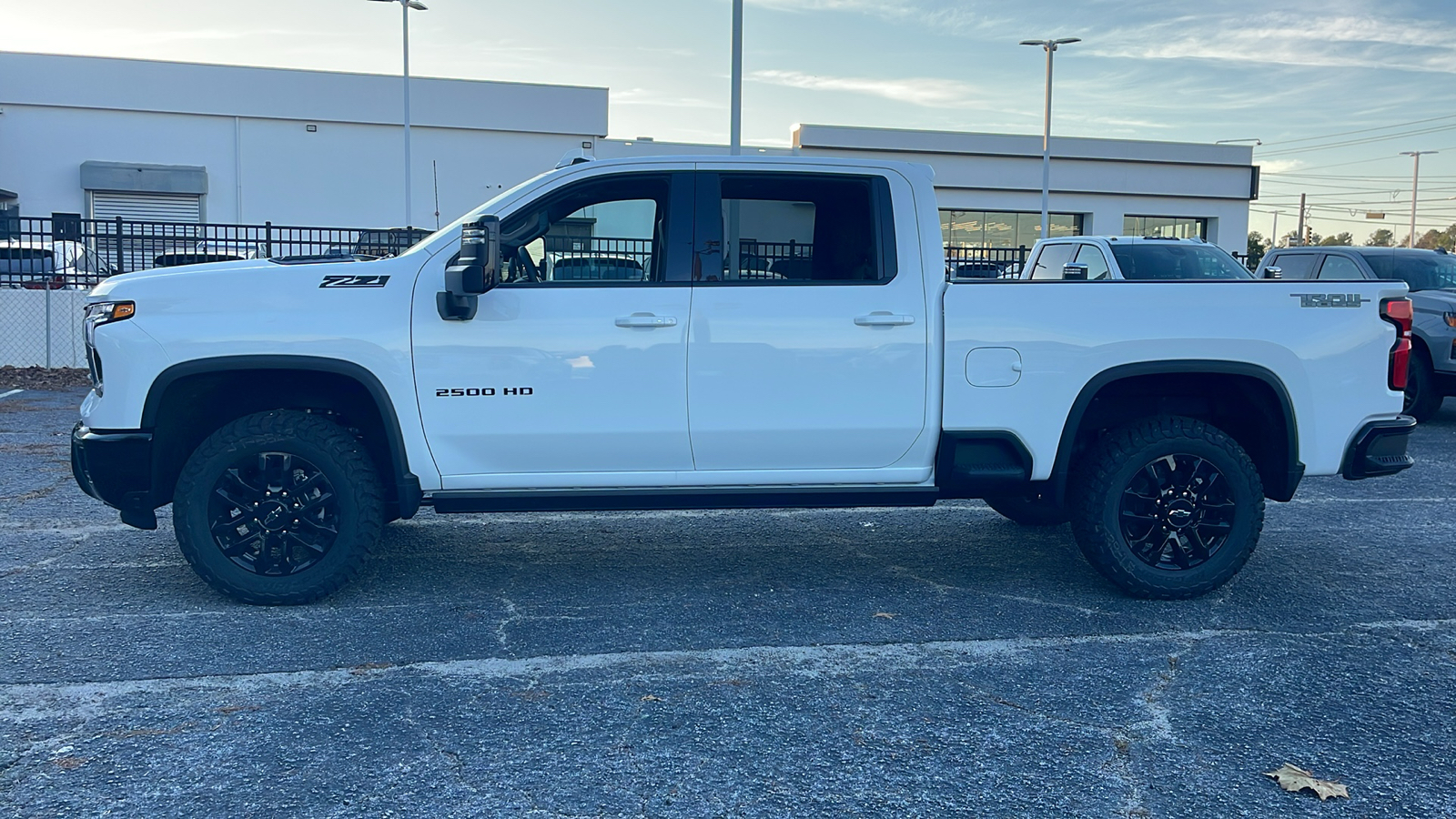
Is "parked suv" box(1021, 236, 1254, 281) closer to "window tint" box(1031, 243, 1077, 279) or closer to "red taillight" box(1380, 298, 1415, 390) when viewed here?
"window tint" box(1031, 243, 1077, 279)

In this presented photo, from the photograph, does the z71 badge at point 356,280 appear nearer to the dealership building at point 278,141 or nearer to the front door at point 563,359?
the front door at point 563,359

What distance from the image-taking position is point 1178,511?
5.30 m

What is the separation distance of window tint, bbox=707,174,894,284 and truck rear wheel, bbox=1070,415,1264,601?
1394mm

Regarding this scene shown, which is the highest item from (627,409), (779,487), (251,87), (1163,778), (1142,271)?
(251,87)

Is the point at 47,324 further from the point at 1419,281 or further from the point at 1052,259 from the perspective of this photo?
the point at 1419,281

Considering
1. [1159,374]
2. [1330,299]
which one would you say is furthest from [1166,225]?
[1159,374]

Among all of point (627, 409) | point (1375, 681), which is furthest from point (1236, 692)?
point (627, 409)

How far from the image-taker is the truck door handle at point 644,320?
500cm

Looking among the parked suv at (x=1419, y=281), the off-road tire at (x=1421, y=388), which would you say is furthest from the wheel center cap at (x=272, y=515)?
the off-road tire at (x=1421, y=388)

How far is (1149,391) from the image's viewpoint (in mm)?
5465

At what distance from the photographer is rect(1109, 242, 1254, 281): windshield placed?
1240 cm

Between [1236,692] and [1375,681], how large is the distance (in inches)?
23.3

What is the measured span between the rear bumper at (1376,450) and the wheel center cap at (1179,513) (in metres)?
0.75

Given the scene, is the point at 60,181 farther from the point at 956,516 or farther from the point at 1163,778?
the point at 1163,778
